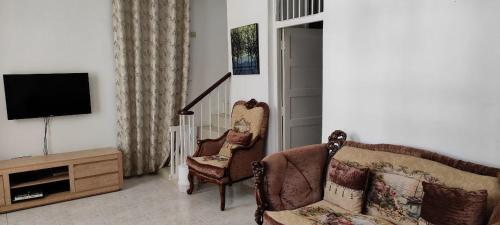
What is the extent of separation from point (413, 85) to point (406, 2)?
593mm

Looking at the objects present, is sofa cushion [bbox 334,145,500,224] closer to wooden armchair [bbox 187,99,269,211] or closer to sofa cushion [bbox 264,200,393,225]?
sofa cushion [bbox 264,200,393,225]

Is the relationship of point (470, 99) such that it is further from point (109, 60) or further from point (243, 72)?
point (109, 60)

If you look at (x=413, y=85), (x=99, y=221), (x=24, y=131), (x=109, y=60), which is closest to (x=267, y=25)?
(x=413, y=85)

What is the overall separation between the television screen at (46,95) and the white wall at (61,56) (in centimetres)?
13

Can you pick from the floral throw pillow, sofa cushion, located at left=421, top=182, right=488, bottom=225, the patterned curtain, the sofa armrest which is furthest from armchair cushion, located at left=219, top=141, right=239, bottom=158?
the sofa armrest

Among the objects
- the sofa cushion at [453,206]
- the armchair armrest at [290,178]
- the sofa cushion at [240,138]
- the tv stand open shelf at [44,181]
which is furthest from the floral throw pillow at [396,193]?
the tv stand open shelf at [44,181]

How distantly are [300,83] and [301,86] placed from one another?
39 mm

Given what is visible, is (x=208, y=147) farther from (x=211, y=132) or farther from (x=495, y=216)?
(x=495, y=216)

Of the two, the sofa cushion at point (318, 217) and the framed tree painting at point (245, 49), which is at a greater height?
the framed tree painting at point (245, 49)

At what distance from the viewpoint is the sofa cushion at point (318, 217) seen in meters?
2.19

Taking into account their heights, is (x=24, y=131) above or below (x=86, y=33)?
below

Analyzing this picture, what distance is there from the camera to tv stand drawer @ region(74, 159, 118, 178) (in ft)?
12.9

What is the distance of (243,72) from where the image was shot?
4.26 meters

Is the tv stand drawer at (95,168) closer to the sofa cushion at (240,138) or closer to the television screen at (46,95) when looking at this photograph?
the television screen at (46,95)
